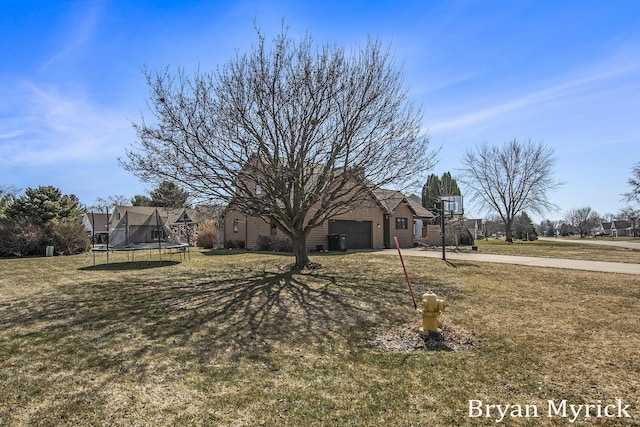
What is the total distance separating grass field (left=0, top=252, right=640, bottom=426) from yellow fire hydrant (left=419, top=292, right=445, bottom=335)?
544 millimetres

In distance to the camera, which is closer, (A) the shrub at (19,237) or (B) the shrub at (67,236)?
(A) the shrub at (19,237)

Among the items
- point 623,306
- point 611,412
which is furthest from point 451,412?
point 623,306

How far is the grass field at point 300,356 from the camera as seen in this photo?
3.39 meters

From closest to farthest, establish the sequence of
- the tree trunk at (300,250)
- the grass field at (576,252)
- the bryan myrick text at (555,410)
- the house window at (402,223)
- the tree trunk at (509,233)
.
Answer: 1. the bryan myrick text at (555,410)
2. the tree trunk at (300,250)
3. the grass field at (576,252)
4. the house window at (402,223)
5. the tree trunk at (509,233)

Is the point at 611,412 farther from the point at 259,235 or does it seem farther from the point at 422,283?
the point at 259,235

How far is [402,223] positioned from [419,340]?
72.3ft

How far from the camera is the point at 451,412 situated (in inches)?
131

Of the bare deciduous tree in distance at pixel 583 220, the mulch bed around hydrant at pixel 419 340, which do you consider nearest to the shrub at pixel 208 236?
the mulch bed around hydrant at pixel 419 340

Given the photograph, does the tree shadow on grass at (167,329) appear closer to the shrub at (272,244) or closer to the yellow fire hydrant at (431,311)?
the yellow fire hydrant at (431,311)

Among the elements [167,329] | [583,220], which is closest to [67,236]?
[167,329]

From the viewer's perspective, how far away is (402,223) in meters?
26.9

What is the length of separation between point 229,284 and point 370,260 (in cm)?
648

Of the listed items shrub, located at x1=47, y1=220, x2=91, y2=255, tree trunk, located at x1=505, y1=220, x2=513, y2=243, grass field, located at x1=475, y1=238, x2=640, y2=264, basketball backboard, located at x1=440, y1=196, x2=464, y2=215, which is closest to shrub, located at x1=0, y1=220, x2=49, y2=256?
shrub, located at x1=47, y1=220, x2=91, y2=255

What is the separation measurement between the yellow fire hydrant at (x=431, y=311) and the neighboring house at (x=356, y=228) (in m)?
15.5
